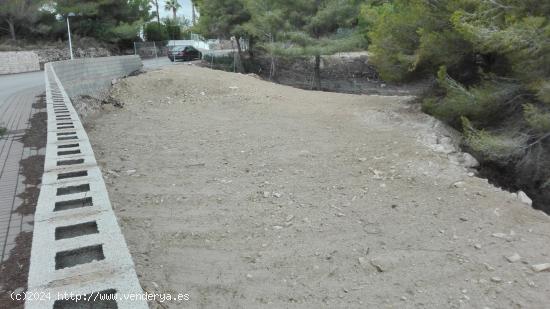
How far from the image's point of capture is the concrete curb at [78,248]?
2.19 m

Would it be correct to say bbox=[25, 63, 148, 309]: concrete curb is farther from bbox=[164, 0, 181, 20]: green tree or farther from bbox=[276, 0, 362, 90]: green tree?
bbox=[164, 0, 181, 20]: green tree

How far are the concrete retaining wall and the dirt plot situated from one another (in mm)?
21677

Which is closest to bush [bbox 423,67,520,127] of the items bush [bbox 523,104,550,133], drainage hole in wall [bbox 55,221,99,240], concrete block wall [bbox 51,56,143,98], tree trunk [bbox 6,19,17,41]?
bush [bbox 523,104,550,133]

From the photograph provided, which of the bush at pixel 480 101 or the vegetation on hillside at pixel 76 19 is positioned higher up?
the vegetation on hillside at pixel 76 19

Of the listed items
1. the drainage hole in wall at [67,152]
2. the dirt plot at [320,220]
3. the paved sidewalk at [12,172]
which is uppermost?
the drainage hole in wall at [67,152]

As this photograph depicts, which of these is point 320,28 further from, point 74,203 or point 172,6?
point 172,6

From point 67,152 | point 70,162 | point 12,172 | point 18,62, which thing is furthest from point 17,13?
point 70,162

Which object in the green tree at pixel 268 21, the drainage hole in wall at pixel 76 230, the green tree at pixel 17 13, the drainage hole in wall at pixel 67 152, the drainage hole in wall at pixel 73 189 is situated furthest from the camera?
the green tree at pixel 17 13

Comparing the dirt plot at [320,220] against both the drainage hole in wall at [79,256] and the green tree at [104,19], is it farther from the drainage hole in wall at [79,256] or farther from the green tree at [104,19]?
the green tree at [104,19]

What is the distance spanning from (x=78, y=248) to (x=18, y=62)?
29.5 metres

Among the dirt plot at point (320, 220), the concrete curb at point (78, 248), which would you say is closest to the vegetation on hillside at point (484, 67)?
the dirt plot at point (320, 220)

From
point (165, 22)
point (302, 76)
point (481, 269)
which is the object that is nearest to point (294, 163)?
point (481, 269)

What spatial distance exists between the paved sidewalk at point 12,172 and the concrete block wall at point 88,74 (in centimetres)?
108

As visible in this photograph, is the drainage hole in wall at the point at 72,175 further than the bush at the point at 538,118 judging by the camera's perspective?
No
